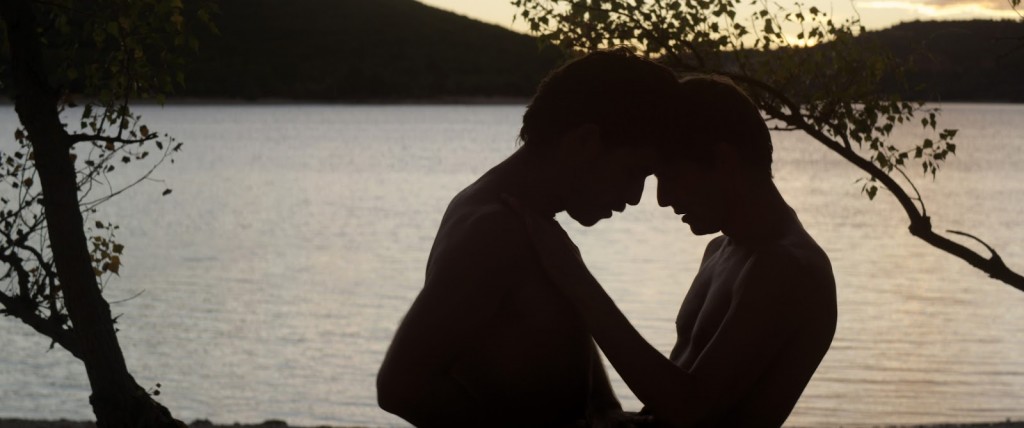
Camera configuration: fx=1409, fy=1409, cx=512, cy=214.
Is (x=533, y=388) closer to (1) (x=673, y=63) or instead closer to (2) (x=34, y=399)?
(1) (x=673, y=63)

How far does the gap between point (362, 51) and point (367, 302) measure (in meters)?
109

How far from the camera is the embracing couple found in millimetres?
3047

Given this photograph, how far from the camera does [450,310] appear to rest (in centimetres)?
294

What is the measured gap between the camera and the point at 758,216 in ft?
11.2

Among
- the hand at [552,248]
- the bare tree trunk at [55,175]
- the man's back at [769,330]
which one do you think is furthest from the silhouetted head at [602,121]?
the bare tree trunk at [55,175]

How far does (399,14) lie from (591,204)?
135 metres

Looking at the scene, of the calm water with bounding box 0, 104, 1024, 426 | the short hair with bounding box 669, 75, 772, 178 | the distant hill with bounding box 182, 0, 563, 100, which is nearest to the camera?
the short hair with bounding box 669, 75, 772, 178

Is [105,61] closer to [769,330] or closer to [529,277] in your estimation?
[529,277]

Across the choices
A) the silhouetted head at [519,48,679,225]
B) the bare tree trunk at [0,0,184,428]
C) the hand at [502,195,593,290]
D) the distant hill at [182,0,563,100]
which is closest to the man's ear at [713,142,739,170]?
the silhouetted head at [519,48,679,225]

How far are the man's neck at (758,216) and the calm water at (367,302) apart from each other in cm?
1129

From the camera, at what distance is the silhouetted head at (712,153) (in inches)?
128

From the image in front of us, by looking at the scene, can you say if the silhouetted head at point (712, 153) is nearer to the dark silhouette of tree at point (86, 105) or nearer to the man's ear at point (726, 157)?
the man's ear at point (726, 157)

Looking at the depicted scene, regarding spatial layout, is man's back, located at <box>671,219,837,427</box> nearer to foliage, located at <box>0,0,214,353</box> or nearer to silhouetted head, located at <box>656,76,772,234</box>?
silhouetted head, located at <box>656,76,772,234</box>

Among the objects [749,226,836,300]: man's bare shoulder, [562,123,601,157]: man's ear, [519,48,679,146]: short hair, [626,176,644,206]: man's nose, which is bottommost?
[749,226,836,300]: man's bare shoulder
